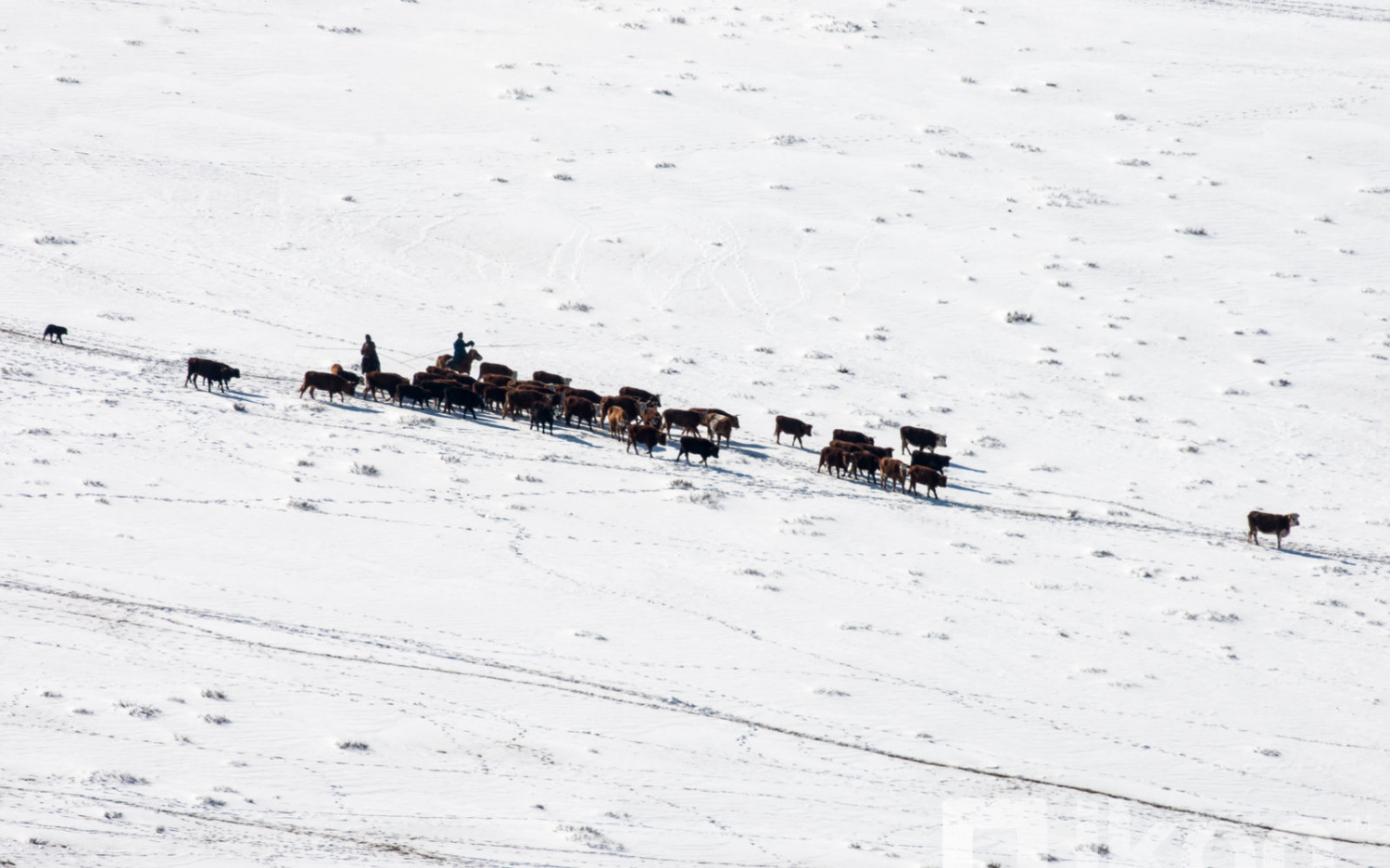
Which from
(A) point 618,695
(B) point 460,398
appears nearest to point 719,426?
(B) point 460,398

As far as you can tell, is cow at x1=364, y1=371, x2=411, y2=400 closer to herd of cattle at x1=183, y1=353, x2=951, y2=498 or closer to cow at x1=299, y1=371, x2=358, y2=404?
herd of cattle at x1=183, y1=353, x2=951, y2=498

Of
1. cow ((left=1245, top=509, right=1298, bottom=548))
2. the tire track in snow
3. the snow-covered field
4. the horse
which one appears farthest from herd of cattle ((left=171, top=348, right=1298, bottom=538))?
the tire track in snow

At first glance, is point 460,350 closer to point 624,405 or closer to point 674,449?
point 624,405

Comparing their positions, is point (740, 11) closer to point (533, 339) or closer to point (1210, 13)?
point (1210, 13)

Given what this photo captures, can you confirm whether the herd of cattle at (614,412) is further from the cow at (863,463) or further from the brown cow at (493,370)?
the brown cow at (493,370)

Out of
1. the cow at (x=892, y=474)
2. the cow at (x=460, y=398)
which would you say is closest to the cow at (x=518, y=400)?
the cow at (x=460, y=398)

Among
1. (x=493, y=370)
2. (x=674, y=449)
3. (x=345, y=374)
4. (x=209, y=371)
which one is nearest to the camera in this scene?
(x=209, y=371)

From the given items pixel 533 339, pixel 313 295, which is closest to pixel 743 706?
pixel 533 339
